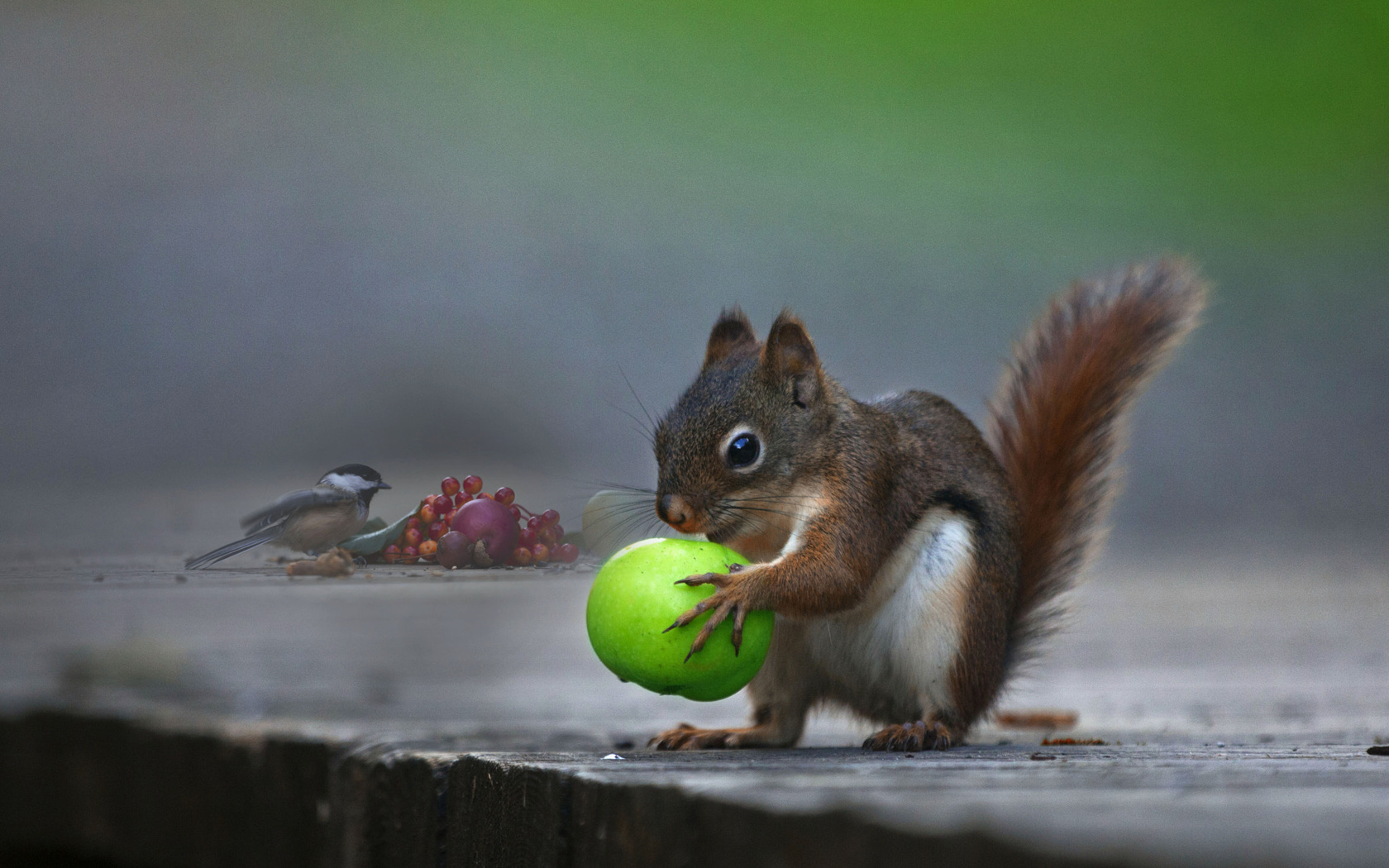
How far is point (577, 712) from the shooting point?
1427 mm

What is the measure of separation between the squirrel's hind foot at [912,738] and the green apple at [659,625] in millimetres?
152

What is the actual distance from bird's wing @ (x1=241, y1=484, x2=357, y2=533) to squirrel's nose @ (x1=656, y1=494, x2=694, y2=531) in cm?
27

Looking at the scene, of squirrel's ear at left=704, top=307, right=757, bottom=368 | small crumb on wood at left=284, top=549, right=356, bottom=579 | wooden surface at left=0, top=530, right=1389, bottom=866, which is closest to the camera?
wooden surface at left=0, top=530, right=1389, bottom=866

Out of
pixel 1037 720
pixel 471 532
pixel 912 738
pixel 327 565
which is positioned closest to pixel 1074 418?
pixel 1037 720

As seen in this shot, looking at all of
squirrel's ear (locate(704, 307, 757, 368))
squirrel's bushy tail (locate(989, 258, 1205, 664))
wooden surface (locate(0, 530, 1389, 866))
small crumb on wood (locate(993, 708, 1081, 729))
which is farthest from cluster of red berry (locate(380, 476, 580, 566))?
small crumb on wood (locate(993, 708, 1081, 729))

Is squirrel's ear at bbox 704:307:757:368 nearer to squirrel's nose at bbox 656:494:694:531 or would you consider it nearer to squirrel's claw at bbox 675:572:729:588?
squirrel's nose at bbox 656:494:694:531

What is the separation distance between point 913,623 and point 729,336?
1.09 ft

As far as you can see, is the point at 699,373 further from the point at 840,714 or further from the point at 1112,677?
the point at 1112,677

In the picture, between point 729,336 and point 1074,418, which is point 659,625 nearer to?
point 729,336

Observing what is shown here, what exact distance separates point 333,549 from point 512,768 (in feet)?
0.59

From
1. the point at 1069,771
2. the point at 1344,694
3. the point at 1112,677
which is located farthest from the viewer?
the point at 1112,677

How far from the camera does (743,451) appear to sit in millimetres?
1023

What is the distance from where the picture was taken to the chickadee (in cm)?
75

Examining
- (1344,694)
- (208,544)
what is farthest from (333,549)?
(1344,694)
